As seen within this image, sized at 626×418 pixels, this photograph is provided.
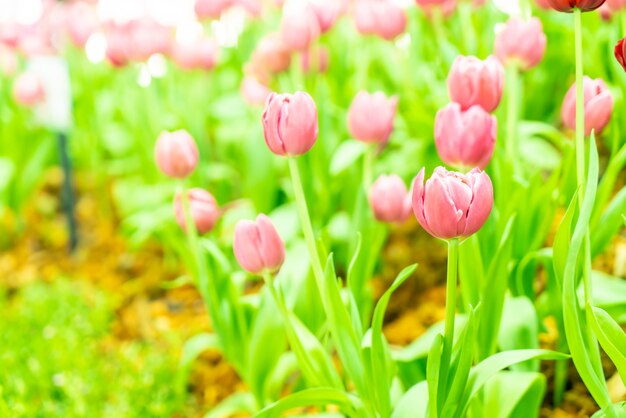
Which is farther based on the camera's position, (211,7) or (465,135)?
(211,7)

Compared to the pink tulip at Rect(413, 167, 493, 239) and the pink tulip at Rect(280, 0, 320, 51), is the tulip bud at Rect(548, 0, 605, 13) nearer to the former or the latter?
the pink tulip at Rect(413, 167, 493, 239)

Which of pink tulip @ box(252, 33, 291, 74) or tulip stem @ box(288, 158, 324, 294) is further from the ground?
pink tulip @ box(252, 33, 291, 74)

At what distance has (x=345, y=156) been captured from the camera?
194 cm

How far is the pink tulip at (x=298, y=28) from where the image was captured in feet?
5.93

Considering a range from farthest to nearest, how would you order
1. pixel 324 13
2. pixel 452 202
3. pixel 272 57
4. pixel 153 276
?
pixel 153 276 → pixel 324 13 → pixel 272 57 → pixel 452 202

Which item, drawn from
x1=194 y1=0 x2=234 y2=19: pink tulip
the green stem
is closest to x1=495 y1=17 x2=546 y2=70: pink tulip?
the green stem

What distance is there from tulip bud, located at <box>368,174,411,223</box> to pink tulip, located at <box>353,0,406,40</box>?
58cm

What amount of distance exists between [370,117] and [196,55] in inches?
41.9

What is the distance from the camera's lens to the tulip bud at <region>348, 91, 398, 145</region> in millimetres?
1493

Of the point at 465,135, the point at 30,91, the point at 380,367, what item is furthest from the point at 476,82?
the point at 30,91

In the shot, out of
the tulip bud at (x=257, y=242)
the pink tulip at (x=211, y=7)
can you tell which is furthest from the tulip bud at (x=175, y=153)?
the pink tulip at (x=211, y=7)

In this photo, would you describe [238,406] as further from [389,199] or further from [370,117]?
[370,117]

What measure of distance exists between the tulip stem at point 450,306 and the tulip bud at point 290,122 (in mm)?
261

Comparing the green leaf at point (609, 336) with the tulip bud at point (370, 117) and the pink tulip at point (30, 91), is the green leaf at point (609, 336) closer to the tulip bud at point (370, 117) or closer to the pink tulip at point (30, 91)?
the tulip bud at point (370, 117)
